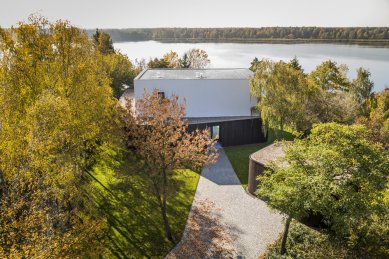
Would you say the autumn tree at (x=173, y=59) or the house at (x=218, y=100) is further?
the autumn tree at (x=173, y=59)

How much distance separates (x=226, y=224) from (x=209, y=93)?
14266 millimetres

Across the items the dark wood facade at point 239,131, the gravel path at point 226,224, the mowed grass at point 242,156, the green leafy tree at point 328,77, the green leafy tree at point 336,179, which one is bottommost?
the gravel path at point 226,224

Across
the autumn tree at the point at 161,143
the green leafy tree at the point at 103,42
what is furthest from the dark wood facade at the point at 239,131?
the green leafy tree at the point at 103,42

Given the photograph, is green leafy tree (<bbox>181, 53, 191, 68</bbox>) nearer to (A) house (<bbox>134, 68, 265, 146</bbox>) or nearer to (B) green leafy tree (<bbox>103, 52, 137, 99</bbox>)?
(B) green leafy tree (<bbox>103, 52, 137, 99</bbox>)

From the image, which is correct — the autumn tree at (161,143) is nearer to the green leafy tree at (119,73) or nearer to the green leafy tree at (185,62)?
the green leafy tree at (119,73)

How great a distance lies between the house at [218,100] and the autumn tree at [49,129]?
30.7 ft

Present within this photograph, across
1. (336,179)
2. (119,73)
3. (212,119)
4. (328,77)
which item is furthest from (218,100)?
(119,73)

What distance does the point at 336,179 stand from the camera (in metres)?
11.4

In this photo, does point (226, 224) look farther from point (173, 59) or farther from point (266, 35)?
point (266, 35)

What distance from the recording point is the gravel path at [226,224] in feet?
46.8

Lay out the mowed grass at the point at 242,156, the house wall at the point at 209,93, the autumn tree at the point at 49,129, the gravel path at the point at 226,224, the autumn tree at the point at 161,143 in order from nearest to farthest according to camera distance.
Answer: the autumn tree at the point at 49,129
the autumn tree at the point at 161,143
the gravel path at the point at 226,224
the mowed grass at the point at 242,156
the house wall at the point at 209,93

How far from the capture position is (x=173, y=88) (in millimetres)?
27547

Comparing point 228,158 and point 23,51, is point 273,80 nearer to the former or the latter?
point 228,158

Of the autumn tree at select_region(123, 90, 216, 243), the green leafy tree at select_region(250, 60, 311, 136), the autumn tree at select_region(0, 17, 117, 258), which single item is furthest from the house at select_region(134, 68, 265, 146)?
the autumn tree at select_region(123, 90, 216, 243)
